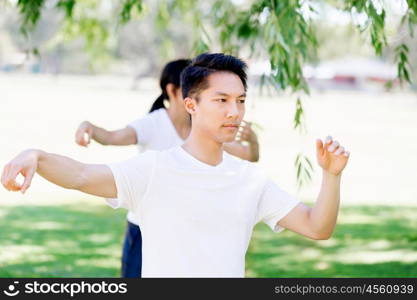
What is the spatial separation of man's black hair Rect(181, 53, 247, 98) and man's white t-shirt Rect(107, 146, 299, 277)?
247 millimetres

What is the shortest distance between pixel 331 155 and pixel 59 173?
88 cm

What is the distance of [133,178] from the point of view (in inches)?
109

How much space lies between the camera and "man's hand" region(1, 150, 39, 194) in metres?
2.33

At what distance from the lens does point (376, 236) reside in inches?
400

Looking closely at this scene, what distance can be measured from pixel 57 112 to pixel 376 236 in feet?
89.2

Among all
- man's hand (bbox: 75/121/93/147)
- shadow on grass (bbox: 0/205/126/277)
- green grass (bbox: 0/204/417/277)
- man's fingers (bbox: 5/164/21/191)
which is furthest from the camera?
green grass (bbox: 0/204/417/277)

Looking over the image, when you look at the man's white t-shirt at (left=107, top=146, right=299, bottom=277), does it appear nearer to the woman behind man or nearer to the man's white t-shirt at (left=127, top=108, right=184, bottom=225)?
the woman behind man

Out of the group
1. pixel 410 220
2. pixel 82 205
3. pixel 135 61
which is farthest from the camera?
pixel 135 61

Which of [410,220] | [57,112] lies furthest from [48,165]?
Answer: [57,112]

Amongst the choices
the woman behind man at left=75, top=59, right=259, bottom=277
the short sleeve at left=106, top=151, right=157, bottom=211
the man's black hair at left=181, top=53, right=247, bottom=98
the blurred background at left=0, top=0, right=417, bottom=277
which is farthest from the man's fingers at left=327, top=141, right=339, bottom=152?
the woman behind man at left=75, top=59, right=259, bottom=277

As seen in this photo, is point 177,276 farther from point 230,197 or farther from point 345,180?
point 345,180

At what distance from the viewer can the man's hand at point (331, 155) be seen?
106 inches

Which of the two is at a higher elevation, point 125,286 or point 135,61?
point 135,61

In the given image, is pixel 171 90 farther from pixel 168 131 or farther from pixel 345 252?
pixel 345 252
